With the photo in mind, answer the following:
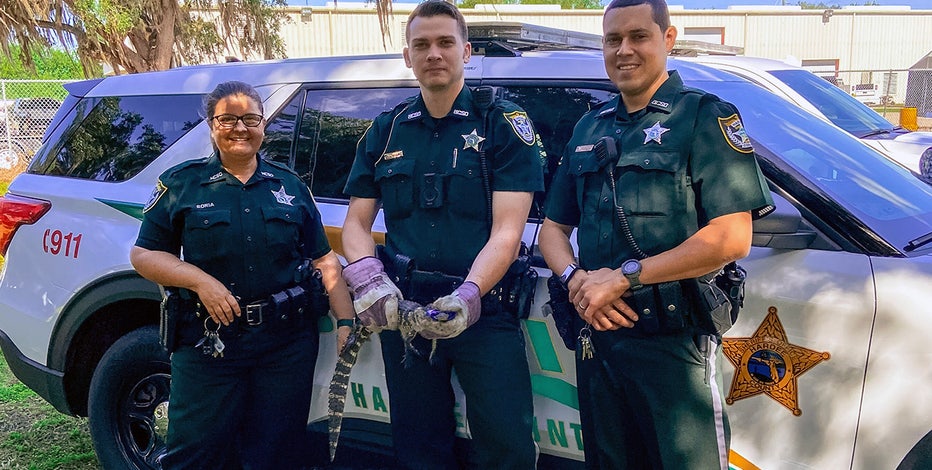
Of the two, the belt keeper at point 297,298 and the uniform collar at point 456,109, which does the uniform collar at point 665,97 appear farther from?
the belt keeper at point 297,298

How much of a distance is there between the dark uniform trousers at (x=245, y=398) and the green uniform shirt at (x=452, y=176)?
535 mm

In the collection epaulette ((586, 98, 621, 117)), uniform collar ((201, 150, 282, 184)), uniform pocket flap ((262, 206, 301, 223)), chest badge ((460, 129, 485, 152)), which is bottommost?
uniform pocket flap ((262, 206, 301, 223))

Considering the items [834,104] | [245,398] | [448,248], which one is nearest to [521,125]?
[448,248]

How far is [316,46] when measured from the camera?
102 feet

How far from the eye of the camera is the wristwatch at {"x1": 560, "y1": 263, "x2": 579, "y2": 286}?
2150mm

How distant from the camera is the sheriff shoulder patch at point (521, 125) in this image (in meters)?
2.36

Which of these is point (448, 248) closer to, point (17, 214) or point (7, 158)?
point (17, 214)

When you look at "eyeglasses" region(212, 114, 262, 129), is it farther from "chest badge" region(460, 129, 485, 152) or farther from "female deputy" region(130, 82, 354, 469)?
"chest badge" region(460, 129, 485, 152)

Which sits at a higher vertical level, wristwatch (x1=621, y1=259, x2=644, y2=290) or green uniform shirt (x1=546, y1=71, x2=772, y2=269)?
green uniform shirt (x1=546, y1=71, x2=772, y2=269)

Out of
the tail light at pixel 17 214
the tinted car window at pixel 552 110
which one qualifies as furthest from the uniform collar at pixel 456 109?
the tail light at pixel 17 214

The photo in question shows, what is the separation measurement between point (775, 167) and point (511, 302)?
2.81 feet

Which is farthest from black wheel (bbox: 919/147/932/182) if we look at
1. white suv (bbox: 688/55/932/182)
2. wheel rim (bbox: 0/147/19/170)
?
wheel rim (bbox: 0/147/19/170)

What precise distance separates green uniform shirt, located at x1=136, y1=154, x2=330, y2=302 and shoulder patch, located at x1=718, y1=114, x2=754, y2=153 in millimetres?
1355

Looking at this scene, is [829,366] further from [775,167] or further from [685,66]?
[685,66]
